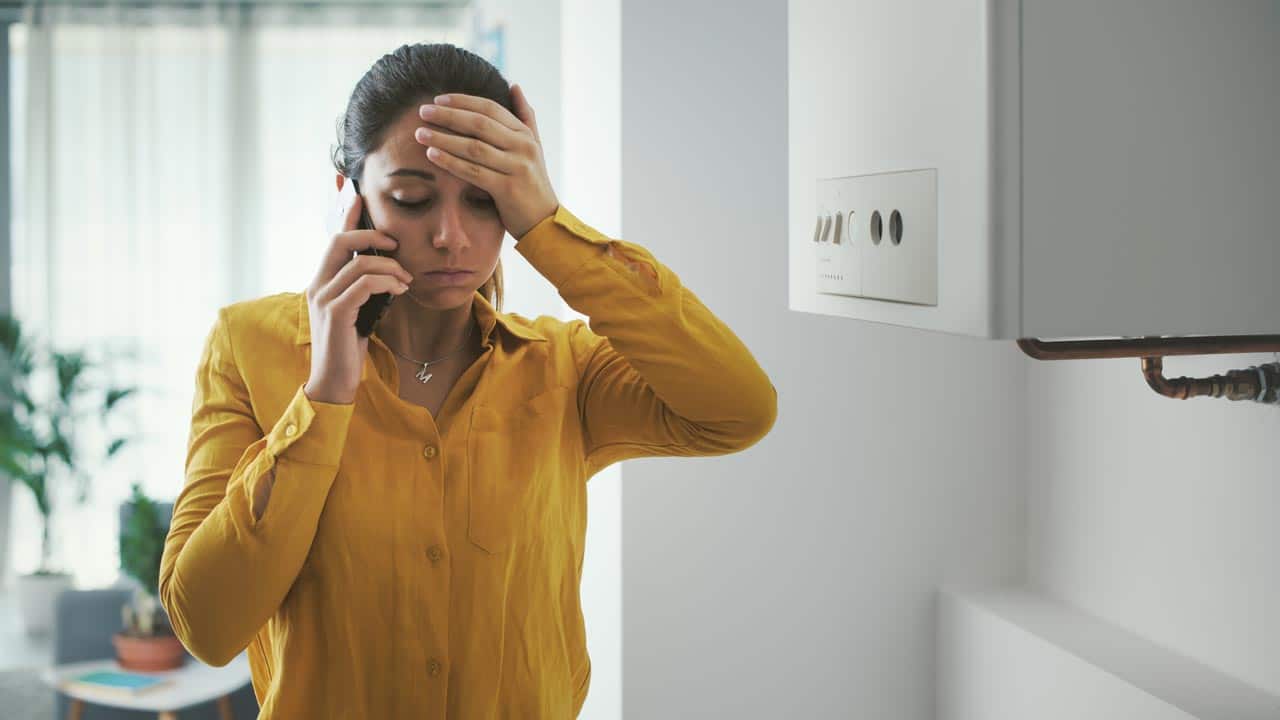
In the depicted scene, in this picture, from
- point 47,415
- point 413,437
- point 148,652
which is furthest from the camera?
point 47,415

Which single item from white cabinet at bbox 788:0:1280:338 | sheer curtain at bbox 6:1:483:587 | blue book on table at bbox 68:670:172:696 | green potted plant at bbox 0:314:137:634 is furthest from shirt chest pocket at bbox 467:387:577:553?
sheer curtain at bbox 6:1:483:587

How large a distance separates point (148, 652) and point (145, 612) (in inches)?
4.1

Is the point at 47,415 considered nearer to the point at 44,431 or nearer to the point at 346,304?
the point at 44,431

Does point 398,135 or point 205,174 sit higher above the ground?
point 205,174

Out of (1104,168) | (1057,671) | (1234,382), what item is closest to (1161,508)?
(1057,671)

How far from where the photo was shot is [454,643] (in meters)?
1.02

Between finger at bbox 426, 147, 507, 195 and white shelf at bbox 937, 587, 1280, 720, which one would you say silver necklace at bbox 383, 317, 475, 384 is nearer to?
finger at bbox 426, 147, 507, 195

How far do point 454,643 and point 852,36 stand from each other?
0.70 metres

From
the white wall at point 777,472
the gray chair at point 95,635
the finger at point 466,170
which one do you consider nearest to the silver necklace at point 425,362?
the finger at point 466,170

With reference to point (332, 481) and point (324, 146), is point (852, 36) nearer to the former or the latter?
point (332, 481)

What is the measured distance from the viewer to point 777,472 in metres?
1.80

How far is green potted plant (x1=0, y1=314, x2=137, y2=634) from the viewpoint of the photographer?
4250mm

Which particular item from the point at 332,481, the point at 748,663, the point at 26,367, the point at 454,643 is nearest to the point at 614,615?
the point at 748,663

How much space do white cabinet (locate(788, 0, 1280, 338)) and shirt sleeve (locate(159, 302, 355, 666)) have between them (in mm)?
531
